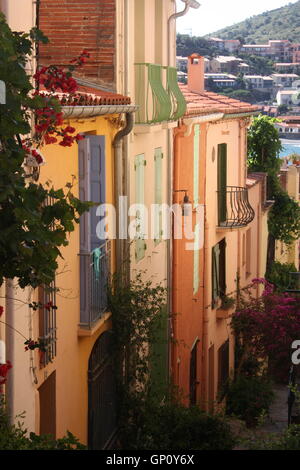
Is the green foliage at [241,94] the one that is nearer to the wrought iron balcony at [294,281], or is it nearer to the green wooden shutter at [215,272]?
the wrought iron balcony at [294,281]

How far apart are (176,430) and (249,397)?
8185 millimetres

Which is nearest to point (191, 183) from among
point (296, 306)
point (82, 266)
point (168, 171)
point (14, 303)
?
point (168, 171)

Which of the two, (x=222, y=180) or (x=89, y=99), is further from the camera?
(x=222, y=180)

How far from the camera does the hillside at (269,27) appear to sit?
306 feet

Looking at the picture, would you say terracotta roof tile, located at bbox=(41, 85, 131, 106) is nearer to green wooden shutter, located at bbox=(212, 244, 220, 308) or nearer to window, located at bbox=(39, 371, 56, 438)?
window, located at bbox=(39, 371, 56, 438)

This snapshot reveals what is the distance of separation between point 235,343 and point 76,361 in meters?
14.0

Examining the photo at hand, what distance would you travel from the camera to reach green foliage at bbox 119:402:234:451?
45.0ft

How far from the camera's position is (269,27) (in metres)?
99.5

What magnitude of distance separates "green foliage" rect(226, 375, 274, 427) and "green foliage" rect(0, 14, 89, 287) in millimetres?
15145

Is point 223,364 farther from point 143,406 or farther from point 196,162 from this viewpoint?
point 143,406

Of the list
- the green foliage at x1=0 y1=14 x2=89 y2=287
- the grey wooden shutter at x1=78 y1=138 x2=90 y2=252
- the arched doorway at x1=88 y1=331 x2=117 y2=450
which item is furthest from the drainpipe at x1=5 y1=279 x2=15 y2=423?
the arched doorway at x1=88 y1=331 x2=117 y2=450

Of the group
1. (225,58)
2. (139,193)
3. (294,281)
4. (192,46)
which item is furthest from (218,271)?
(225,58)

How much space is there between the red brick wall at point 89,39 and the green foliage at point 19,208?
756 centimetres

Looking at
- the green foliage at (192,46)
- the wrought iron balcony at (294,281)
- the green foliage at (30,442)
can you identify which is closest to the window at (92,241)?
the green foliage at (30,442)
